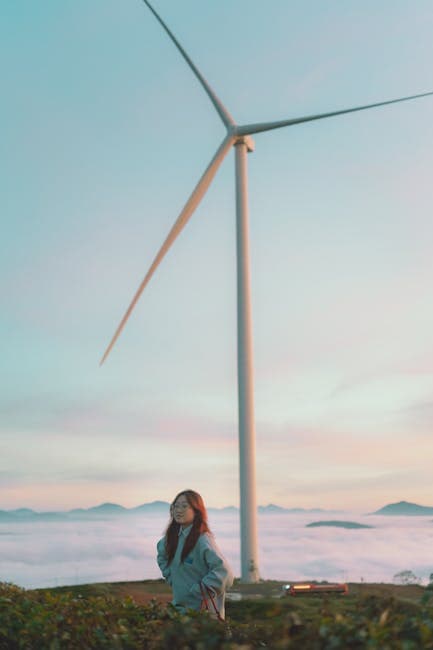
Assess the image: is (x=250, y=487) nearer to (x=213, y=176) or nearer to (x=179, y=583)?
(x=213, y=176)

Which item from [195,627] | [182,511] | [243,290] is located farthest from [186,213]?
[195,627]

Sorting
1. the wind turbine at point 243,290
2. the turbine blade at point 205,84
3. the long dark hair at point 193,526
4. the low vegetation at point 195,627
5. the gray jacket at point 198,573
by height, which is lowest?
the low vegetation at point 195,627

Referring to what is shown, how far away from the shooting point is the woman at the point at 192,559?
9.58 meters

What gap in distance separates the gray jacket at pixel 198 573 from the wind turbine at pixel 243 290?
13.5 m

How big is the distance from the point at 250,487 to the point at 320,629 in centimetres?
1808

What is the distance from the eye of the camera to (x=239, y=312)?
24594 mm

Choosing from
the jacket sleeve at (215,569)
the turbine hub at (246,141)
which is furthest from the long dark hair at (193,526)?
the turbine hub at (246,141)

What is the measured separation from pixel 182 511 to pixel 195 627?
361 cm

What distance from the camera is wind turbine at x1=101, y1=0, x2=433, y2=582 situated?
23.5m

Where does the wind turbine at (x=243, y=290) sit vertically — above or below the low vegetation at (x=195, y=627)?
above

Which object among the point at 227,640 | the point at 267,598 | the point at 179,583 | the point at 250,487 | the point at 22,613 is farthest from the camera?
the point at 250,487

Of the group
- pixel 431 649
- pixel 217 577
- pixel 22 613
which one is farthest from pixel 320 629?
pixel 22 613

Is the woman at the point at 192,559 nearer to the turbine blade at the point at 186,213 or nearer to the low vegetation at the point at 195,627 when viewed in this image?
the low vegetation at the point at 195,627

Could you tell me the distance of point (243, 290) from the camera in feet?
80.9
